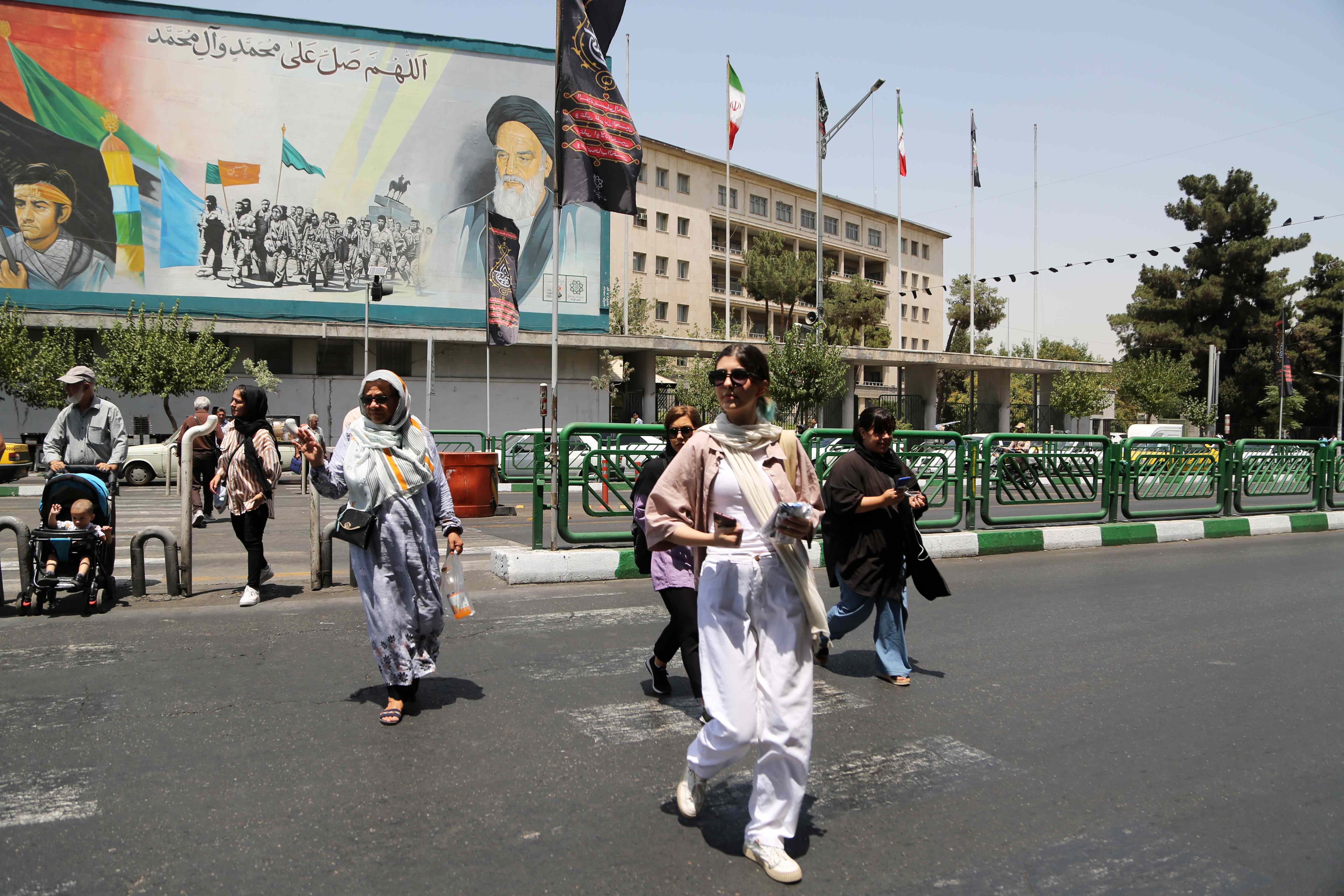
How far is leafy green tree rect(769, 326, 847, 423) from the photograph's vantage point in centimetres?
3152

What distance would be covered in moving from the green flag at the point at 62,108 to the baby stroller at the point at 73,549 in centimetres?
3221

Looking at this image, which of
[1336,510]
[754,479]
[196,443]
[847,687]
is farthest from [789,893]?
[1336,510]

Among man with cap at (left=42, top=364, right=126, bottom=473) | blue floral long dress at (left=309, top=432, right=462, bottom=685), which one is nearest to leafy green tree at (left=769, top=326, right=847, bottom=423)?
man with cap at (left=42, top=364, right=126, bottom=473)

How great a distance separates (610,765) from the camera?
4.05m

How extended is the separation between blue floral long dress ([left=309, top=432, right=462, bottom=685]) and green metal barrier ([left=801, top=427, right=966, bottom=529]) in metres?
6.59

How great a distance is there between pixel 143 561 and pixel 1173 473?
12756 mm

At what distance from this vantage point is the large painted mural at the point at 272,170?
32.8 meters

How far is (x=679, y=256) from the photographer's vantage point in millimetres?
60250

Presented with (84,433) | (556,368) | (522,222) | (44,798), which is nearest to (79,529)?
(84,433)

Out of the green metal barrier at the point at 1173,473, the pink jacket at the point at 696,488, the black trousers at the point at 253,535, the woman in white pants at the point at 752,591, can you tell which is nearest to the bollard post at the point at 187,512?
the black trousers at the point at 253,535

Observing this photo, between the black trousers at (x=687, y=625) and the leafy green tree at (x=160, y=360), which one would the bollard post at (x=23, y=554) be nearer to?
the black trousers at (x=687, y=625)

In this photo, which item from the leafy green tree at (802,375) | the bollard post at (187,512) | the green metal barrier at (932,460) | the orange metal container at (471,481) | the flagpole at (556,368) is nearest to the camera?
the bollard post at (187,512)

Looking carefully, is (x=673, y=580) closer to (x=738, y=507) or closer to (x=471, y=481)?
(x=738, y=507)

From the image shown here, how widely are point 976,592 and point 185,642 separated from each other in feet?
20.9
